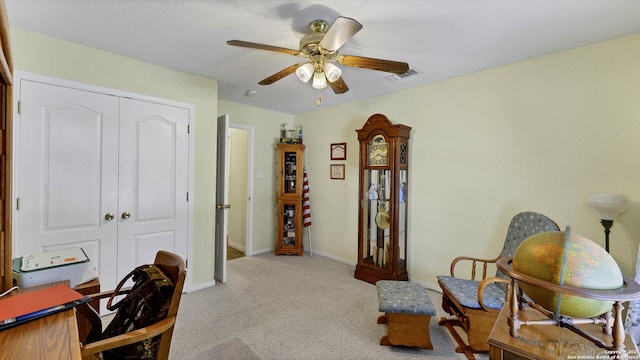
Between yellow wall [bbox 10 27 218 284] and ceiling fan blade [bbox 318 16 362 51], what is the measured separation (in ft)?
6.14

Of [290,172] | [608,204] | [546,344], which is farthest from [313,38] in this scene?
[290,172]

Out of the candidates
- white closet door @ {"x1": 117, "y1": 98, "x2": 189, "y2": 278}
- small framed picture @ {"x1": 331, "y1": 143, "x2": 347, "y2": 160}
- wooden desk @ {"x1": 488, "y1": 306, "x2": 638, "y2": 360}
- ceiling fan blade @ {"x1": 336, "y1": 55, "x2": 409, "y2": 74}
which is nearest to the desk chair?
wooden desk @ {"x1": 488, "y1": 306, "x2": 638, "y2": 360}

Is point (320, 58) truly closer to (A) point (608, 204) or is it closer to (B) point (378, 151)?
(B) point (378, 151)

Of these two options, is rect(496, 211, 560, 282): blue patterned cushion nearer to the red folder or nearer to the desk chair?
the desk chair

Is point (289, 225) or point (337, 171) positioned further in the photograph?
point (289, 225)

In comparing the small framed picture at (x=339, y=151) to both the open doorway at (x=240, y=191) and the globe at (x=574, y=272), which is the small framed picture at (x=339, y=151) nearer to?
the open doorway at (x=240, y=191)

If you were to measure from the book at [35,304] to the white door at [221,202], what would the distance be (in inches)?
81.3

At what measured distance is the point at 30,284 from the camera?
1211 mm

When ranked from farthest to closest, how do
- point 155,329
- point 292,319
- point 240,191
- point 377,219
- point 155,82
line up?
1. point 240,191
2. point 377,219
3. point 155,82
4. point 292,319
5. point 155,329

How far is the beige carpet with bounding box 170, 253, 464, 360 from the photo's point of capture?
2.03m

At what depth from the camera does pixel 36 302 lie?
1034 mm

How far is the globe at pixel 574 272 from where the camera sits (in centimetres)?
74

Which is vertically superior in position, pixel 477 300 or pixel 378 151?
pixel 378 151

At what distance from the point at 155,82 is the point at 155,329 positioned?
241 cm
